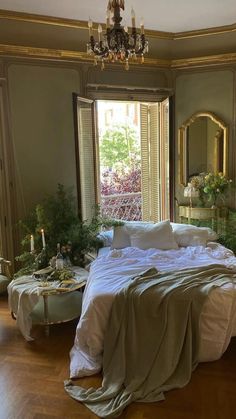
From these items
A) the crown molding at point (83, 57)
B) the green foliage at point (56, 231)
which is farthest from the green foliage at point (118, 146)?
the green foliage at point (56, 231)

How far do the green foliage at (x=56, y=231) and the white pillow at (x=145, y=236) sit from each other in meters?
0.18

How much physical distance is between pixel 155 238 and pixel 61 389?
82.7 inches

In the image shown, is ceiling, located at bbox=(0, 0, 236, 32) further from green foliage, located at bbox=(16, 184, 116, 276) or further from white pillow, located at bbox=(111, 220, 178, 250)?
white pillow, located at bbox=(111, 220, 178, 250)

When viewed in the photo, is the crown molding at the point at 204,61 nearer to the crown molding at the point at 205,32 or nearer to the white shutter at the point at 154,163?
the crown molding at the point at 205,32

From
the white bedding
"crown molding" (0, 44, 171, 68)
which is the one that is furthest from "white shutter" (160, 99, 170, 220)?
the white bedding

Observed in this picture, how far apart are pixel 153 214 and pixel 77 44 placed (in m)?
2.56

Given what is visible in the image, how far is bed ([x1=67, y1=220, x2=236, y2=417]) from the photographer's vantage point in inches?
116

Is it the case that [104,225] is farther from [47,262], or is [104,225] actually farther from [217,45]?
[217,45]

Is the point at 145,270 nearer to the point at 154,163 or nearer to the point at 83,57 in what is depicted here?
the point at 154,163

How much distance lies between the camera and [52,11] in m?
4.12

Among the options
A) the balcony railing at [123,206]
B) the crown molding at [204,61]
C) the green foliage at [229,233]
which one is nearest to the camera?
the green foliage at [229,233]

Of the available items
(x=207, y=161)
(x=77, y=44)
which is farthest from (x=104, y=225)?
(x=77, y=44)

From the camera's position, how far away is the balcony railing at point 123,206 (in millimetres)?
6586

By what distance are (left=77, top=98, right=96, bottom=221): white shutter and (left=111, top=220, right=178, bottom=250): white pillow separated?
0.59 metres
